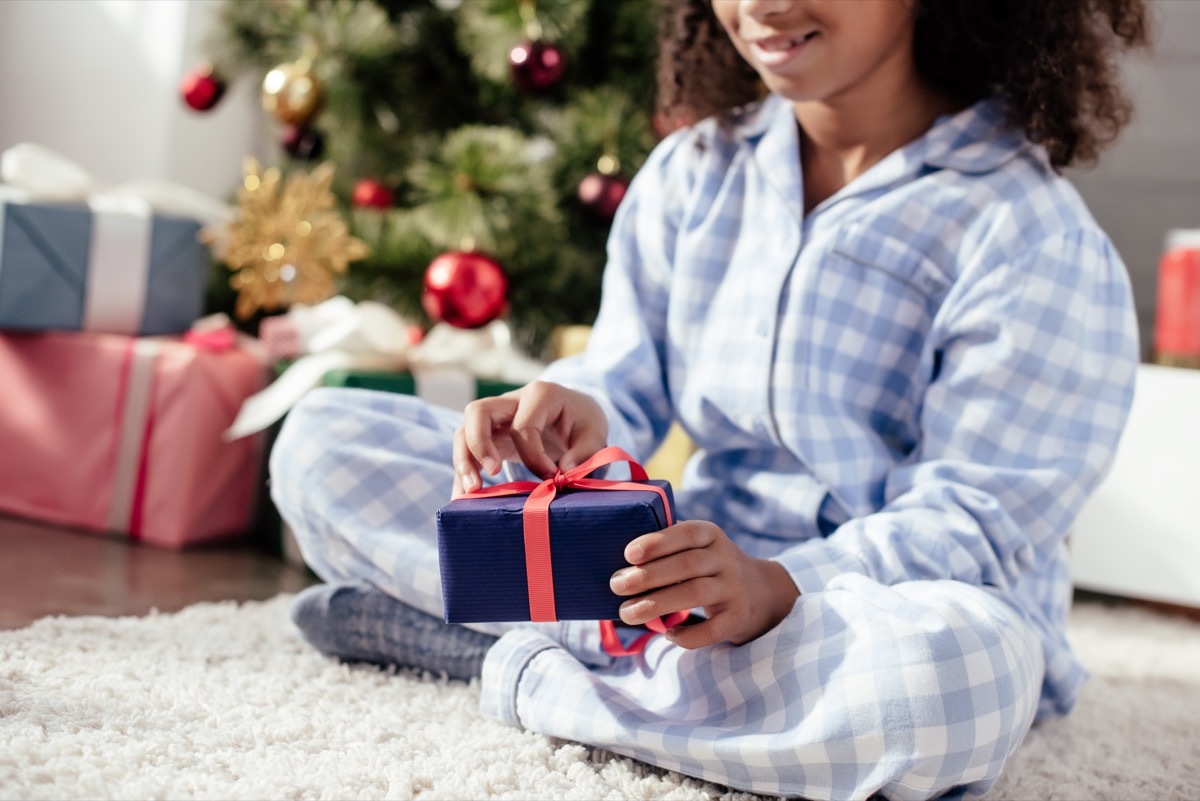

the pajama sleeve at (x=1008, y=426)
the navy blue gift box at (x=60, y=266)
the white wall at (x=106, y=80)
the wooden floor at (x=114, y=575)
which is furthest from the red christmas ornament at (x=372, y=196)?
the pajama sleeve at (x=1008, y=426)

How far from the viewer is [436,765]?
28.1 inches

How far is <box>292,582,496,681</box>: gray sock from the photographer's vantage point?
0.91m

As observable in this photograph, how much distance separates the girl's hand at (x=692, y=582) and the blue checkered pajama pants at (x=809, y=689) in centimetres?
4

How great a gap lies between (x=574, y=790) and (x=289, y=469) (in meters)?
0.38

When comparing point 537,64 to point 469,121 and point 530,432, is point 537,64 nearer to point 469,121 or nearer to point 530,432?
point 469,121

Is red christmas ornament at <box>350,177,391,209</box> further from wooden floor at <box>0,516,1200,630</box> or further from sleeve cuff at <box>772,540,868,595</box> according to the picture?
sleeve cuff at <box>772,540,868,595</box>

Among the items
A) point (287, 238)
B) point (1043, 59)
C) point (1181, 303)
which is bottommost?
point (287, 238)

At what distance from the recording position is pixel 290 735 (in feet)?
2.44

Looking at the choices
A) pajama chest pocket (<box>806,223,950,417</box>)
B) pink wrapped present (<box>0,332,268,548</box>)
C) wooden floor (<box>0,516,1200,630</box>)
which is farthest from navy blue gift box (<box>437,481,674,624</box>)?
pink wrapped present (<box>0,332,268,548</box>)

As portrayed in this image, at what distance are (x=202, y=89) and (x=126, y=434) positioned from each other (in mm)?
508

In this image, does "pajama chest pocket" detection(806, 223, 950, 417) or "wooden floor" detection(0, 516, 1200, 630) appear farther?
"wooden floor" detection(0, 516, 1200, 630)

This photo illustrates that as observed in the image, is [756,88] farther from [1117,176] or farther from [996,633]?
[1117,176]

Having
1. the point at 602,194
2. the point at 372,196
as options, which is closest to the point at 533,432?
the point at 602,194

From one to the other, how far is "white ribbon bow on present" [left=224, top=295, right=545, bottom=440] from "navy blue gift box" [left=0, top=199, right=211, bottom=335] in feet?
0.66
